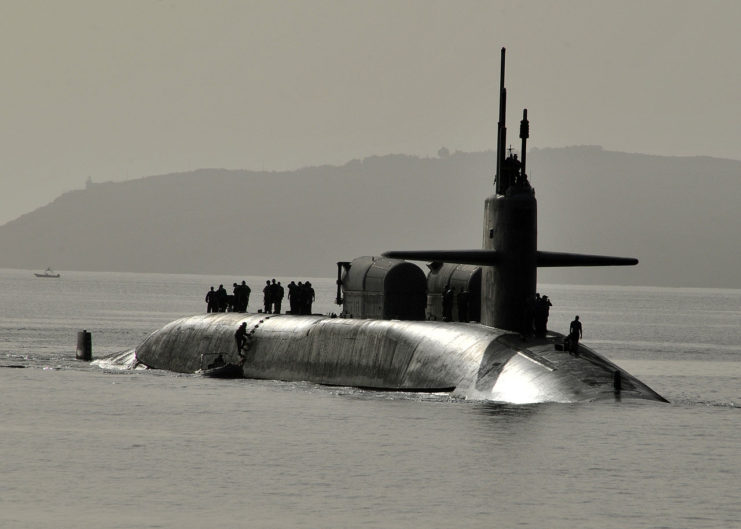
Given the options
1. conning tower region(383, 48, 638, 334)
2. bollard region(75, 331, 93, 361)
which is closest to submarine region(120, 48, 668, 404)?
conning tower region(383, 48, 638, 334)

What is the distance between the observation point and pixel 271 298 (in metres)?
50.1

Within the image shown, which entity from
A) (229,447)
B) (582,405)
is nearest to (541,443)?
(582,405)

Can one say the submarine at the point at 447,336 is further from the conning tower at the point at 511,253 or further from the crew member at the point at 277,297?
the crew member at the point at 277,297

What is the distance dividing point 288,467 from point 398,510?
4724mm

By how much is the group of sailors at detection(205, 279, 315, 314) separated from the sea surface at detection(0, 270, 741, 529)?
228 inches

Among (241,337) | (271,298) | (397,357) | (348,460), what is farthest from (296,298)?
(348,460)

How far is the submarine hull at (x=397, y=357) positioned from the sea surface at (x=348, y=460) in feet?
1.59

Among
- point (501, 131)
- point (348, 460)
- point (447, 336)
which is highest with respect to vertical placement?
point (501, 131)

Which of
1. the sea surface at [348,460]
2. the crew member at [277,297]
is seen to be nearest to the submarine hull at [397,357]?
the sea surface at [348,460]

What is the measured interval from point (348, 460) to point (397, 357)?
1020cm

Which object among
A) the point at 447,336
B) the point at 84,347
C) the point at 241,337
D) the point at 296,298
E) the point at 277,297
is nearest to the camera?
the point at 447,336

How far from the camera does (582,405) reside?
1248 inches

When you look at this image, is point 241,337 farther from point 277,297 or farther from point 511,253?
point 511,253

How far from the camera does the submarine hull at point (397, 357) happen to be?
110 ft
